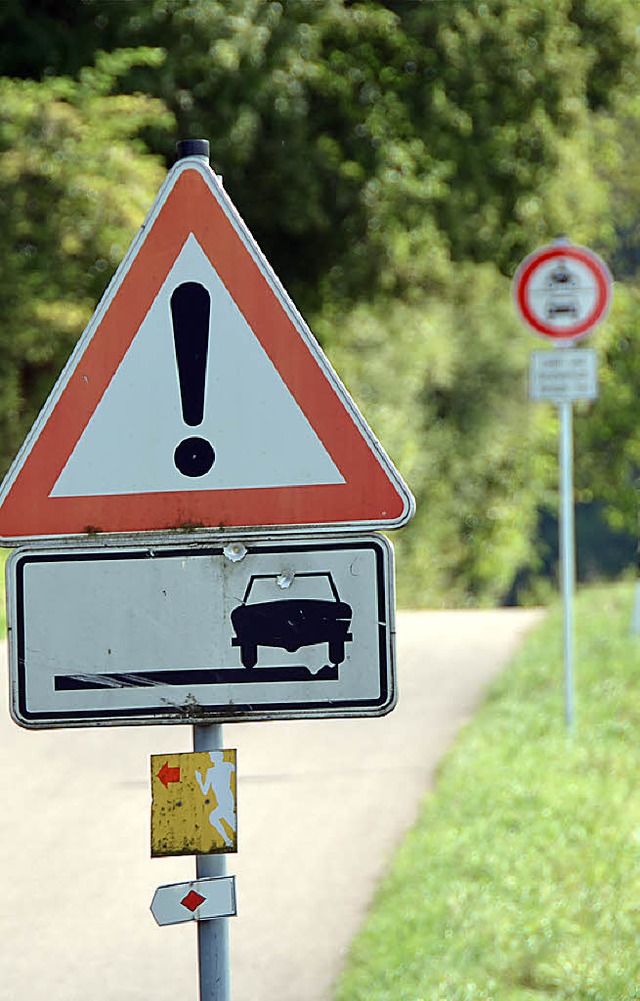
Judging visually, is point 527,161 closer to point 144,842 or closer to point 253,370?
point 144,842

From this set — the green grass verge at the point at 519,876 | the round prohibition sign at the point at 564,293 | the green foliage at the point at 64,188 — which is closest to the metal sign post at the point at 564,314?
the round prohibition sign at the point at 564,293

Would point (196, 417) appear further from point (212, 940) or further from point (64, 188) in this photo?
point (64, 188)

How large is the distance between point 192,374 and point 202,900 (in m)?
0.90

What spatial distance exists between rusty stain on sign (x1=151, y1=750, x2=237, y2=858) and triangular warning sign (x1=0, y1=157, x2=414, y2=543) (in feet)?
1.33

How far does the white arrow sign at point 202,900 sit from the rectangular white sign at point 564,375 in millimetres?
5942

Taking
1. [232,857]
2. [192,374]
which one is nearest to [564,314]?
[232,857]

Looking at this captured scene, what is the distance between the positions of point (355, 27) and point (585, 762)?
1089 centimetres

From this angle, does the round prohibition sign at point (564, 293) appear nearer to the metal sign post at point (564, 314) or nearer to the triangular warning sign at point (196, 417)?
the metal sign post at point (564, 314)

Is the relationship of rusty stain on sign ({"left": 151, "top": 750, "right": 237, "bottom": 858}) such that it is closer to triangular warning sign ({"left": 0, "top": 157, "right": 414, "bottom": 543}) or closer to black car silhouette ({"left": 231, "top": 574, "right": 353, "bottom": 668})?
black car silhouette ({"left": 231, "top": 574, "right": 353, "bottom": 668})

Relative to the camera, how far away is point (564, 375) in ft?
27.1

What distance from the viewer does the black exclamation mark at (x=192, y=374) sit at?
2.60 metres

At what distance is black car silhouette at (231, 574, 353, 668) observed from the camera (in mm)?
2531

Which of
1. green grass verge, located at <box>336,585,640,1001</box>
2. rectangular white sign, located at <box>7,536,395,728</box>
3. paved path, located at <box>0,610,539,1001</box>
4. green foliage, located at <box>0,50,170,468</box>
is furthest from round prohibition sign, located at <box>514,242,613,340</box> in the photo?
green foliage, located at <box>0,50,170,468</box>

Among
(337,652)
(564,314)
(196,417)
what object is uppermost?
(564,314)
